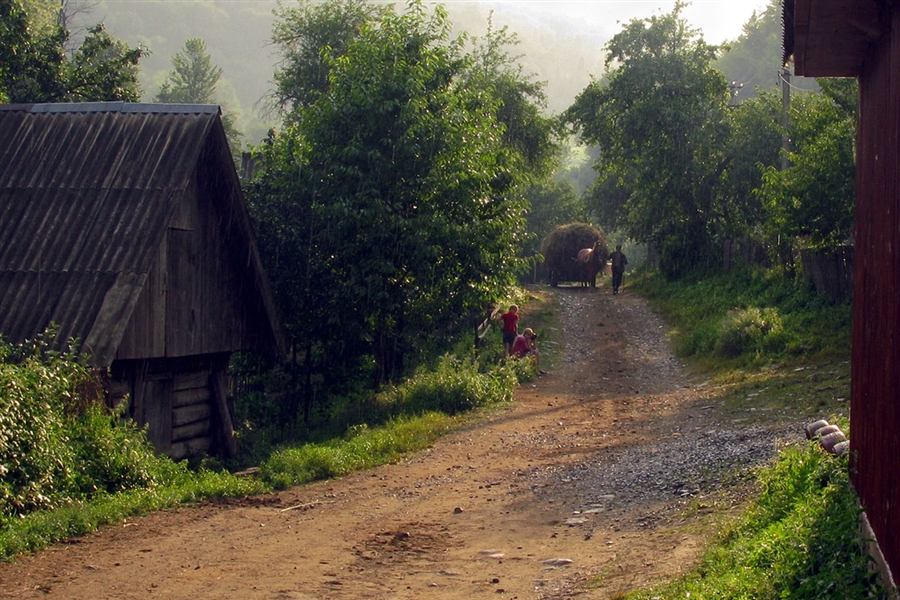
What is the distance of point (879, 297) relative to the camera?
5.71m

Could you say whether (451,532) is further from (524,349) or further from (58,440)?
(524,349)

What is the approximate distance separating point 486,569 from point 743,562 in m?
2.25

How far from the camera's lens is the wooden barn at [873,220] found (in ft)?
16.5

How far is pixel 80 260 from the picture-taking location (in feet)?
40.5

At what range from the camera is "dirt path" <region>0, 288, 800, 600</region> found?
6906mm

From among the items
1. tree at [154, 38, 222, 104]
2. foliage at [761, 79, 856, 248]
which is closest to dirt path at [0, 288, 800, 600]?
foliage at [761, 79, 856, 248]

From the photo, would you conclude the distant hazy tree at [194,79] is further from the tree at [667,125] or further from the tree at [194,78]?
the tree at [667,125]

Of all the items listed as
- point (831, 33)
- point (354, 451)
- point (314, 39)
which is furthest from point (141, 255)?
point (314, 39)

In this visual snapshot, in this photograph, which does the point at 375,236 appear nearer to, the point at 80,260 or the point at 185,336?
the point at 185,336

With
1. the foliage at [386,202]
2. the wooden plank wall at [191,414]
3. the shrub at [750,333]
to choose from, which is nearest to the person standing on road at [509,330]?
the foliage at [386,202]

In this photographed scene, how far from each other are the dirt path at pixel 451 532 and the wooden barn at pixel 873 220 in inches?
63.9

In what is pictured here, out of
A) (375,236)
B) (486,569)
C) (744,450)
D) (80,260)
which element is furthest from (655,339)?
(486,569)

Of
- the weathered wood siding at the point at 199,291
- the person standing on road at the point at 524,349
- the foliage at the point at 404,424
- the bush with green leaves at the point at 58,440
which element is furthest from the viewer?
Result: the person standing on road at the point at 524,349

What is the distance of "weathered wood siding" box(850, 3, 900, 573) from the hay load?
96.1 feet
